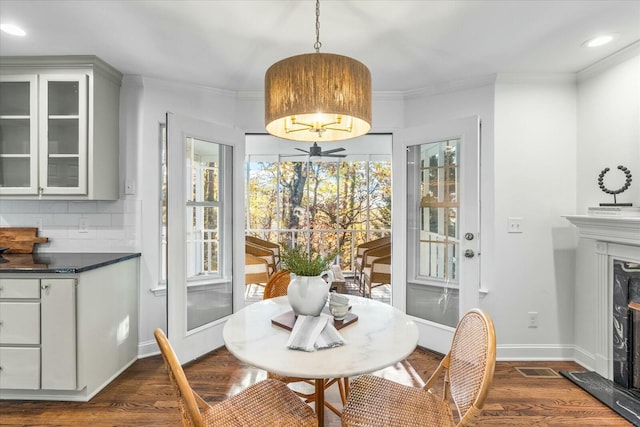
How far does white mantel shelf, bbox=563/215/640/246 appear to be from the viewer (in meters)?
2.10

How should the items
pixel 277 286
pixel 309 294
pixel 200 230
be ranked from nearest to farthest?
pixel 309 294 → pixel 277 286 → pixel 200 230

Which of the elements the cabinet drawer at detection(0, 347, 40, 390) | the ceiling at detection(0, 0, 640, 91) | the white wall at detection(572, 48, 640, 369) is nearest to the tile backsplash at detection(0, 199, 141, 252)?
the cabinet drawer at detection(0, 347, 40, 390)

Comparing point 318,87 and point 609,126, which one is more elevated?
point 609,126

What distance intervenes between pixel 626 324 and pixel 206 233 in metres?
3.21

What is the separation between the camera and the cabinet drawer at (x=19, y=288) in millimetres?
2074

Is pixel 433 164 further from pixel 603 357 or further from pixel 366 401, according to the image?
pixel 366 401

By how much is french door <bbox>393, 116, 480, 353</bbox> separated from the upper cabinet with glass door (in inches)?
98.0

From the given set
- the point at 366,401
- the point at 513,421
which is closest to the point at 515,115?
the point at 513,421

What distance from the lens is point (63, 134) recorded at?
2.51 m

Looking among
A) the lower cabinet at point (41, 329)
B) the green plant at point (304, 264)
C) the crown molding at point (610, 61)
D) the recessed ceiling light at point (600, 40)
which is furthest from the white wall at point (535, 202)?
the lower cabinet at point (41, 329)

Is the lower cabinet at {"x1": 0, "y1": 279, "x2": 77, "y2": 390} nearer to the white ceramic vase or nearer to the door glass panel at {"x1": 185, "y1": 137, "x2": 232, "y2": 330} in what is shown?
the door glass panel at {"x1": 185, "y1": 137, "x2": 232, "y2": 330}

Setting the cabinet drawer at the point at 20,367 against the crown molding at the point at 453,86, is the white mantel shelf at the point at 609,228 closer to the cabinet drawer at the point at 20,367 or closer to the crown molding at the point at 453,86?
the crown molding at the point at 453,86

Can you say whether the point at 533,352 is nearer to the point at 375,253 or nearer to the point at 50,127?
the point at 375,253

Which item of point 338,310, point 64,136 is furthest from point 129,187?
point 338,310
